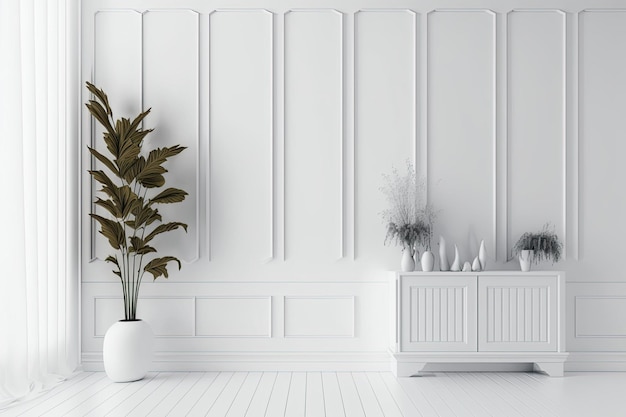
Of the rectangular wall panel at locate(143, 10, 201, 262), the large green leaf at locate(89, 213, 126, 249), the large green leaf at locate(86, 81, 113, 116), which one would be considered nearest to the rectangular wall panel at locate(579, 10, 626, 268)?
the rectangular wall panel at locate(143, 10, 201, 262)

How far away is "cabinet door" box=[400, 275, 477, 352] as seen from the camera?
448cm

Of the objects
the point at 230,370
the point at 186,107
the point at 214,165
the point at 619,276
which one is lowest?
the point at 230,370

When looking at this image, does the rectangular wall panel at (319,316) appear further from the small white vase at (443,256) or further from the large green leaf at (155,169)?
the large green leaf at (155,169)

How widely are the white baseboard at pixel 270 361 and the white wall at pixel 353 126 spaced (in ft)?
1.21

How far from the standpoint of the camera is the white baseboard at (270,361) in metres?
4.77

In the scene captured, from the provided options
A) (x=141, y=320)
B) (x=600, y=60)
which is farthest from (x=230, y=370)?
(x=600, y=60)

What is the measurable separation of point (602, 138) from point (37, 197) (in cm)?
442

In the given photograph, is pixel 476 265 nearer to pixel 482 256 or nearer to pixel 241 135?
pixel 482 256

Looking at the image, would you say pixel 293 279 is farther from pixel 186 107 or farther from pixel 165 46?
pixel 165 46

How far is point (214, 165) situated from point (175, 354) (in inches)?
61.7

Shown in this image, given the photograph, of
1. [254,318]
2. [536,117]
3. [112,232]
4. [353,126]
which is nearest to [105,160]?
[112,232]

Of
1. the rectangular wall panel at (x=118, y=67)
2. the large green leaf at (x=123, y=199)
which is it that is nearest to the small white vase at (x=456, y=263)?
the large green leaf at (x=123, y=199)

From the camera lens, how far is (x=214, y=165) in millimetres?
4855

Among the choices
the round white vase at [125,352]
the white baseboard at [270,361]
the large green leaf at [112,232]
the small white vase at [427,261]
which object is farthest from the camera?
the white baseboard at [270,361]
